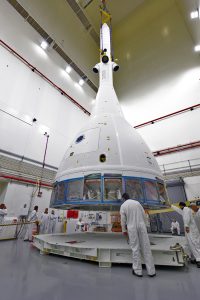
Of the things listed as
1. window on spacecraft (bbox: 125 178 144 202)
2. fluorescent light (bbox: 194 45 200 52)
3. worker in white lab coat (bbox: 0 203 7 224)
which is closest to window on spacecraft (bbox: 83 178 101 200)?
window on spacecraft (bbox: 125 178 144 202)

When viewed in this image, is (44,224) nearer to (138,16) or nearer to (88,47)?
(88,47)

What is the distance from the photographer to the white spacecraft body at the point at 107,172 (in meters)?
3.76

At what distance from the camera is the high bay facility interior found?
2613mm

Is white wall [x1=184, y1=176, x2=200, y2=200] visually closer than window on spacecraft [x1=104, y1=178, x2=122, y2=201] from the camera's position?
No

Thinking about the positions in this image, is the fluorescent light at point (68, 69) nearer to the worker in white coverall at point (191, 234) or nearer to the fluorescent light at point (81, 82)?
the fluorescent light at point (81, 82)

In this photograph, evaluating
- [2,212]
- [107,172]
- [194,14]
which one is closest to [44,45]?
[194,14]

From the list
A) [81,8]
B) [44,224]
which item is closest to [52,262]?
[44,224]

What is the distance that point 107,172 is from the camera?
154 inches

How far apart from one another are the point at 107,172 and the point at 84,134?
1758 mm

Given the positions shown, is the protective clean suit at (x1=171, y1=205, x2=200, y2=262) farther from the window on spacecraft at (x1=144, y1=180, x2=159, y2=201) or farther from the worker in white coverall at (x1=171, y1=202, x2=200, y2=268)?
the window on spacecraft at (x1=144, y1=180, x2=159, y2=201)

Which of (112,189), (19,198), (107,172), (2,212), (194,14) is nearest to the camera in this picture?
(112,189)

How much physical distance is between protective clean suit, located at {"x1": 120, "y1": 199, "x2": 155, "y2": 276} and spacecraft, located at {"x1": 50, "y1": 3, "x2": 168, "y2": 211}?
0.67m

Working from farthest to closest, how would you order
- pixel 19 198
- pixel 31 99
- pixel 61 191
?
pixel 31 99 → pixel 19 198 → pixel 61 191

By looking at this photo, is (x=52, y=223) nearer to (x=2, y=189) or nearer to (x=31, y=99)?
(x=2, y=189)
